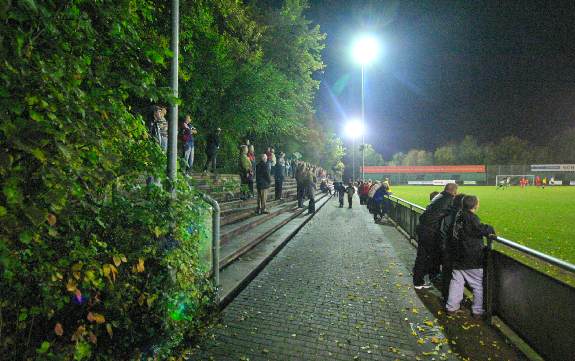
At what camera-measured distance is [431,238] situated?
563 cm

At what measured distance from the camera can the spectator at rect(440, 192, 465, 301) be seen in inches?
189

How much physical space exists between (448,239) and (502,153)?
115m

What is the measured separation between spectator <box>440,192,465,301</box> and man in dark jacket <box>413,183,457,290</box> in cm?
19

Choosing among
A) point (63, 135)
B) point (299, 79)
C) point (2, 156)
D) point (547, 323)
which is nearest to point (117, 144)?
point (63, 135)

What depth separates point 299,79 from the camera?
25.8 metres

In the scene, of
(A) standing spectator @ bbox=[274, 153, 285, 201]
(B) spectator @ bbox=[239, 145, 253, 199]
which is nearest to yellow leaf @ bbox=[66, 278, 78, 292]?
(B) spectator @ bbox=[239, 145, 253, 199]

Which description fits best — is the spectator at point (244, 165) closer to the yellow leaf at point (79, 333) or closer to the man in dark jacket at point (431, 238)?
the man in dark jacket at point (431, 238)

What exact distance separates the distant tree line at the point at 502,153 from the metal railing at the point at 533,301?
323ft

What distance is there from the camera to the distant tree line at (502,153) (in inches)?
3647

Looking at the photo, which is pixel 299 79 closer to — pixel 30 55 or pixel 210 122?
pixel 210 122

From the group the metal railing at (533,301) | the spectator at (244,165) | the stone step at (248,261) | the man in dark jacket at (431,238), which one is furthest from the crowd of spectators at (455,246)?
the spectator at (244,165)

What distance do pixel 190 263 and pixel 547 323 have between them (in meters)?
3.50

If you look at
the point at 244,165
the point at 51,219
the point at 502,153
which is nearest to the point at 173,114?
the point at 51,219

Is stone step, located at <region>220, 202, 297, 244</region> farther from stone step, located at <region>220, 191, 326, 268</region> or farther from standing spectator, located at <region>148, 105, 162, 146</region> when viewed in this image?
standing spectator, located at <region>148, 105, 162, 146</region>
